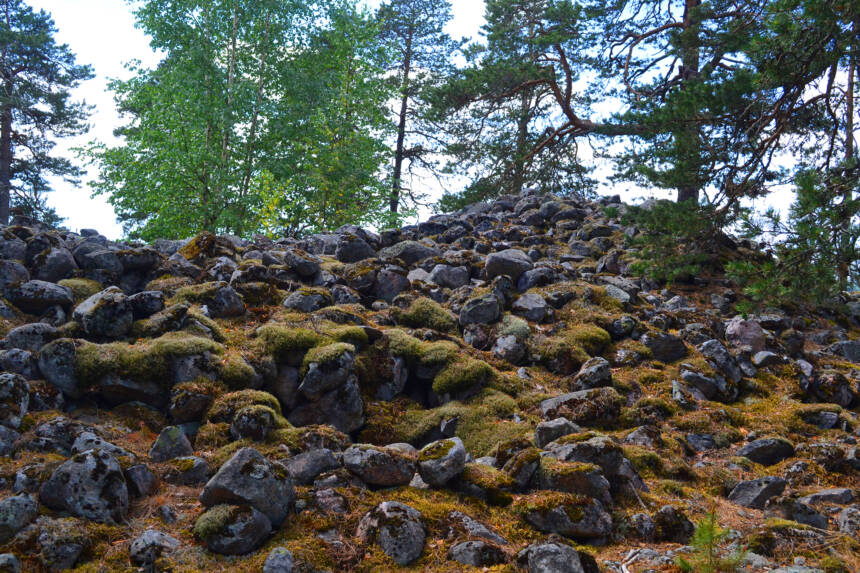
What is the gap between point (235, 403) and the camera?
20.5 ft

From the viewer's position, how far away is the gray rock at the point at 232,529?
14.2 ft

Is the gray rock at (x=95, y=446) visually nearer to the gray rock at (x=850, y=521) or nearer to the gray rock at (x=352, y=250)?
the gray rock at (x=850, y=521)

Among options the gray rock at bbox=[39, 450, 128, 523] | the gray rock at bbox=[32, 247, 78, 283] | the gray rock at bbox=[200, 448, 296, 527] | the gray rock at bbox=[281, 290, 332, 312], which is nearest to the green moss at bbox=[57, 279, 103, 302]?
the gray rock at bbox=[32, 247, 78, 283]

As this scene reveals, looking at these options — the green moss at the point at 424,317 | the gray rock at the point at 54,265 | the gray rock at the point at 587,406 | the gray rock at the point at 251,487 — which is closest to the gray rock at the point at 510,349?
the green moss at the point at 424,317

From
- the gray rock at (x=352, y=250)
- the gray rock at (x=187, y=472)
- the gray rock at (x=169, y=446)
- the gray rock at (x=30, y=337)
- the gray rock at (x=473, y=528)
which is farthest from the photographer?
the gray rock at (x=352, y=250)

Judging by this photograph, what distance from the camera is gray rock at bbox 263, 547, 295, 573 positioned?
414 centimetres

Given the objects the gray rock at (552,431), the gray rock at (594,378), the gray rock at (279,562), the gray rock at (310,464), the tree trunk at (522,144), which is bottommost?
the gray rock at (279,562)

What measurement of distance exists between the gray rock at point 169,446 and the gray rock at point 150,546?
3.86 feet

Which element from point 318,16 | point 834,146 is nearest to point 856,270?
point 834,146

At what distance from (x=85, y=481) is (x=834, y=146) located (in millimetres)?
12779

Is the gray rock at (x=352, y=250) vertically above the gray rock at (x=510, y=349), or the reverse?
the gray rock at (x=352, y=250)

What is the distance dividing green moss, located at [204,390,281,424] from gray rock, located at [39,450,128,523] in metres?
1.45

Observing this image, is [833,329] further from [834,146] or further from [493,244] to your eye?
[493,244]

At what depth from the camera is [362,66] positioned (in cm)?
2080
